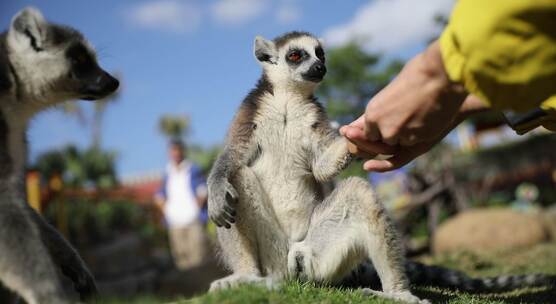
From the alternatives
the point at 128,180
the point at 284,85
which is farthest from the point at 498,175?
the point at 128,180

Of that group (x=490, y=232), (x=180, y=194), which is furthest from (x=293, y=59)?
(x=490, y=232)

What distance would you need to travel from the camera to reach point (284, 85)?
17.3ft

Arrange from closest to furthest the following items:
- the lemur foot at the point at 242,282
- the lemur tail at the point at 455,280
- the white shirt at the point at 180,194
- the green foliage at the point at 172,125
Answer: the lemur foot at the point at 242,282
the lemur tail at the point at 455,280
the white shirt at the point at 180,194
the green foliage at the point at 172,125

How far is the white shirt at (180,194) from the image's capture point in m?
11.5

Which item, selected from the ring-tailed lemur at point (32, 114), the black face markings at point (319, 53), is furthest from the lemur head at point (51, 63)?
the black face markings at point (319, 53)

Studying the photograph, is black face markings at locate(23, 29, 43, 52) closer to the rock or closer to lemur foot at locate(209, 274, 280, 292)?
lemur foot at locate(209, 274, 280, 292)

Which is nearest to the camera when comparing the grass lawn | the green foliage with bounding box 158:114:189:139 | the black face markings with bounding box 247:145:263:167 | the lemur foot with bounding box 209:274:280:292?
the grass lawn

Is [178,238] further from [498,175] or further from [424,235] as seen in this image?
[498,175]

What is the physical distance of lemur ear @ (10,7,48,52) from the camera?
4.45 m

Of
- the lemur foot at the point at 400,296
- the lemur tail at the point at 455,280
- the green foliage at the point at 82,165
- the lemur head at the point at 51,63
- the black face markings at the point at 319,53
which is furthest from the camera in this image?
the green foliage at the point at 82,165

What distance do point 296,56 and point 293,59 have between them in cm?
6

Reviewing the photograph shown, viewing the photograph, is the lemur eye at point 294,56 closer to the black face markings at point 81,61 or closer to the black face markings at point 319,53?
the black face markings at point 319,53

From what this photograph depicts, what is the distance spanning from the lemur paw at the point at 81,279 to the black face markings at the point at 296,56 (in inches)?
102

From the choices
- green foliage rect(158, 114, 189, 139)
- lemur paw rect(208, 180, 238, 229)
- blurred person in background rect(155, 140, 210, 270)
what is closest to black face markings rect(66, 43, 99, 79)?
lemur paw rect(208, 180, 238, 229)
